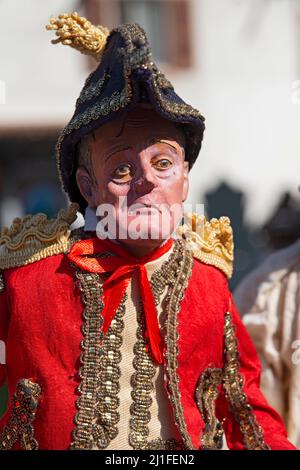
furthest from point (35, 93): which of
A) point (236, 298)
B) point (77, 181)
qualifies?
point (77, 181)

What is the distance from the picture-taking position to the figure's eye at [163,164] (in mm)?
1756

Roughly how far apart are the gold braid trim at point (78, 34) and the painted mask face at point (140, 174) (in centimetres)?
21

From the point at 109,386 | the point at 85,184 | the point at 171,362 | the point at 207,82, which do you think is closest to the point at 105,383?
the point at 109,386

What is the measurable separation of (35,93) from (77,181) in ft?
14.4

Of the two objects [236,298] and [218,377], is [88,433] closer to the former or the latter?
[218,377]

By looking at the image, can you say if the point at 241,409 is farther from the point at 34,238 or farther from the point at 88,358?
the point at 34,238

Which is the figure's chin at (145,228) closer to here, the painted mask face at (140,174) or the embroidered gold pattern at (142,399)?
the painted mask face at (140,174)

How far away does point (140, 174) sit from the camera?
1.73 metres

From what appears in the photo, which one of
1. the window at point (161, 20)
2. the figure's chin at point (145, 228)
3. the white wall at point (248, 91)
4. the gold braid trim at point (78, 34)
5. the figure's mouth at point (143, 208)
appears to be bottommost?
the figure's chin at point (145, 228)

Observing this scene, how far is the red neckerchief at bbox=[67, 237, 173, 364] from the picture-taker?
1769mm

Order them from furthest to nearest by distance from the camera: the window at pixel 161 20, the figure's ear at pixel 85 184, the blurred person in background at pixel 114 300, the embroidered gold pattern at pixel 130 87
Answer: the window at pixel 161 20
the figure's ear at pixel 85 184
the blurred person in background at pixel 114 300
the embroidered gold pattern at pixel 130 87

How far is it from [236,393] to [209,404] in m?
0.07

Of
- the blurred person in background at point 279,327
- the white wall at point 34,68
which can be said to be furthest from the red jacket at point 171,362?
the white wall at point 34,68

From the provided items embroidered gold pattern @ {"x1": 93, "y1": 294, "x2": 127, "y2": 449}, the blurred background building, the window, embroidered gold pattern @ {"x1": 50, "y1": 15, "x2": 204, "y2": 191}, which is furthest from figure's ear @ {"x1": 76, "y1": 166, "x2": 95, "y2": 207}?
the window
